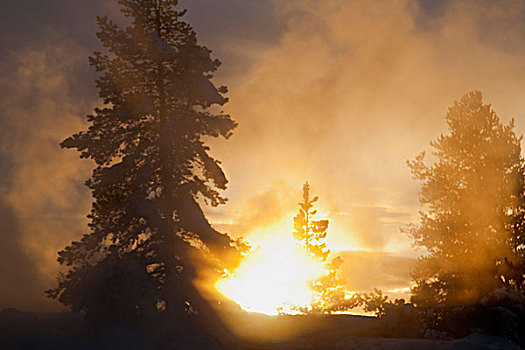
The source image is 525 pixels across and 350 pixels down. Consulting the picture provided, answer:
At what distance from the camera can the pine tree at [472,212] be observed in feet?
79.2

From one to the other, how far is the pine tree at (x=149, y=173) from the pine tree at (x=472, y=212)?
1341 cm

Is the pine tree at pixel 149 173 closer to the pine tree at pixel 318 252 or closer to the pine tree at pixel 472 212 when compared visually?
the pine tree at pixel 472 212

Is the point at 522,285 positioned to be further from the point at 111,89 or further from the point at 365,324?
the point at 111,89

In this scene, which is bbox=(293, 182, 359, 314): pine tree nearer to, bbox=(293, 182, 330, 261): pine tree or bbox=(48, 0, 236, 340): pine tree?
bbox=(293, 182, 330, 261): pine tree

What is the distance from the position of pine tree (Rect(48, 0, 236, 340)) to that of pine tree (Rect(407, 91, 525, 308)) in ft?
44.0

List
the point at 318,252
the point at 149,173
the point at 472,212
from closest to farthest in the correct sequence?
the point at 149,173, the point at 472,212, the point at 318,252

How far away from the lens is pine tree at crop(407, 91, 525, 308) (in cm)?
2414

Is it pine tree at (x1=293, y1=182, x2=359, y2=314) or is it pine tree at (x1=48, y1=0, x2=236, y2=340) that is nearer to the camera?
pine tree at (x1=48, y1=0, x2=236, y2=340)

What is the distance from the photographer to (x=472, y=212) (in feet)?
82.3

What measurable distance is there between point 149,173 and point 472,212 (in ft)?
57.3

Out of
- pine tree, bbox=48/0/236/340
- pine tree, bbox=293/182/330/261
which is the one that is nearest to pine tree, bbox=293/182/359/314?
pine tree, bbox=293/182/330/261

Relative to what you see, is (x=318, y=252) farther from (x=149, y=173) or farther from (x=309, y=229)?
(x=149, y=173)

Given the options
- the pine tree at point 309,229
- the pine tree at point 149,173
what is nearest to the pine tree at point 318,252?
the pine tree at point 309,229

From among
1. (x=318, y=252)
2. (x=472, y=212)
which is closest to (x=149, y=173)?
(x=472, y=212)
